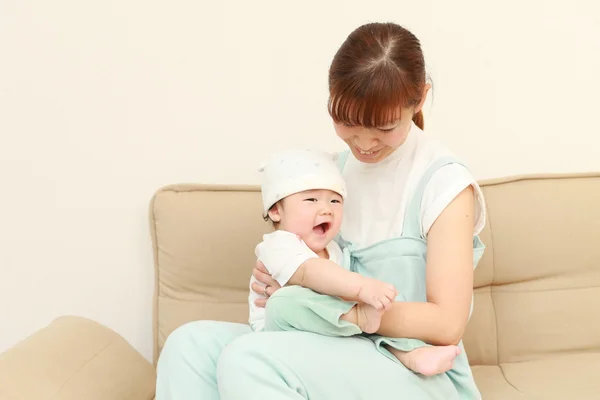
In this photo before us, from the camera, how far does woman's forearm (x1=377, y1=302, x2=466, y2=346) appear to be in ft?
4.46

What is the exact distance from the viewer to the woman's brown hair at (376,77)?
133cm

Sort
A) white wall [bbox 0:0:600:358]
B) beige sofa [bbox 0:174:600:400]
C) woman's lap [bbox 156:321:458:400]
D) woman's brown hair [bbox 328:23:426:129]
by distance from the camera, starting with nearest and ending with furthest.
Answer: woman's lap [bbox 156:321:458:400], woman's brown hair [bbox 328:23:426:129], beige sofa [bbox 0:174:600:400], white wall [bbox 0:0:600:358]

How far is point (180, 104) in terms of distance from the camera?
2033 mm

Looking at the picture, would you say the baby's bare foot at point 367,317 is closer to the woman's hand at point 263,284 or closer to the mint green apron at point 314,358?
the mint green apron at point 314,358

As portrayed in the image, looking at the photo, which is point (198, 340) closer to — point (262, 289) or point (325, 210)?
point (262, 289)

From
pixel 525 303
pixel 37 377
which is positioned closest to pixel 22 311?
pixel 37 377

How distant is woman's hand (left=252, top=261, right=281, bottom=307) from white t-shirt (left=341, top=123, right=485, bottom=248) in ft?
0.69

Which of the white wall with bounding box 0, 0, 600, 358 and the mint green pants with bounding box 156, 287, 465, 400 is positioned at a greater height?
the white wall with bounding box 0, 0, 600, 358

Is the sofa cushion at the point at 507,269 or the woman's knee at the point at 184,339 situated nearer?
the woman's knee at the point at 184,339

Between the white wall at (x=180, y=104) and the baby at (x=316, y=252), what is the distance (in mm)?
555

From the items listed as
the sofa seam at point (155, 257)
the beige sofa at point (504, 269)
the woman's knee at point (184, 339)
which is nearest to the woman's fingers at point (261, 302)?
the woman's knee at point (184, 339)

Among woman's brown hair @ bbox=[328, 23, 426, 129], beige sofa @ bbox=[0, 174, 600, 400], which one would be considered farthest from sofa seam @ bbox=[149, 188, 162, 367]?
woman's brown hair @ bbox=[328, 23, 426, 129]

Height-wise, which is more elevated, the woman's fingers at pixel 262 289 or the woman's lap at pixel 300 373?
the woman's fingers at pixel 262 289

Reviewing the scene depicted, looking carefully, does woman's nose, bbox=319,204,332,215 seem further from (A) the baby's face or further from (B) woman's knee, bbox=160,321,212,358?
A: (B) woman's knee, bbox=160,321,212,358
